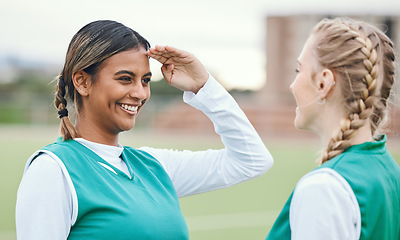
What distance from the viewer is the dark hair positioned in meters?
2.26

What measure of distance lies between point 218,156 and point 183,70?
0.43 m

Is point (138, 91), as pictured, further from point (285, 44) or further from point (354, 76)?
point (285, 44)

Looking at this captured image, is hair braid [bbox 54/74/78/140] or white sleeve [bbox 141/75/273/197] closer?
hair braid [bbox 54/74/78/140]

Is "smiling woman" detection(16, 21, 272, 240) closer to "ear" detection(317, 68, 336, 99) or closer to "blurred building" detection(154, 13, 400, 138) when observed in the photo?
"ear" detection(317, 68, 336, 99)

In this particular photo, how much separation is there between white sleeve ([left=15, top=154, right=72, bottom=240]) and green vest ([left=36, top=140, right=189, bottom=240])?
0.06 metres

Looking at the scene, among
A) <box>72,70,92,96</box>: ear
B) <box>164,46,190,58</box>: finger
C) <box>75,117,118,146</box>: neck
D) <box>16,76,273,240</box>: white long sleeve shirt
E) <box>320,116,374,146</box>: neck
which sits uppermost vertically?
<box>164,46,190,58</box>: finger

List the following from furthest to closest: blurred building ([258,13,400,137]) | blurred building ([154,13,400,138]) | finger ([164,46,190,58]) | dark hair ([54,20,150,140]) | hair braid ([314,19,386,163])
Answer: blurred building ([258,13,400,137]) → blurred building ([154,13,400,138]) → finger ([164,46,190,58]) → dark hair ([54,20,150,140]) → hair braid ([314,19,386,163])

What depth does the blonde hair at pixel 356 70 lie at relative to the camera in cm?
196

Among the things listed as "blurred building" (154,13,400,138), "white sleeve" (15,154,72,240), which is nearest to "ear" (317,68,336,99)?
"white sleeve" (15,154,72,240)

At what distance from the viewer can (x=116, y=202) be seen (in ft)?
7.00

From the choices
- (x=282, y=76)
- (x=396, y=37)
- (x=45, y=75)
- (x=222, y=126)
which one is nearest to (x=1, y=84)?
(x=45, y=75)

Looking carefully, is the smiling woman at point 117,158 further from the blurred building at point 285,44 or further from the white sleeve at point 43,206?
the blurred building at point 285,44

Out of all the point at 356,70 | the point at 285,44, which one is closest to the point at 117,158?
the point at 356,70

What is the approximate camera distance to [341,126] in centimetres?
198
